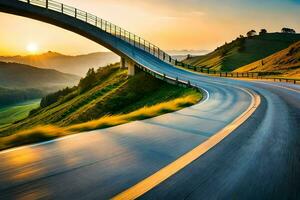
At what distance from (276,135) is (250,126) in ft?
3.42

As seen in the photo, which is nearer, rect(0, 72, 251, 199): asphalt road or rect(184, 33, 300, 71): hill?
rect(0, 72, 251, 199): asphalt road

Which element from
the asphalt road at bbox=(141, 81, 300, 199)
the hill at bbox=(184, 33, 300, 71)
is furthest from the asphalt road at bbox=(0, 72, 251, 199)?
the hill at bbox=(184, 33, 300, 71)

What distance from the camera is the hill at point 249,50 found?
3957 inches

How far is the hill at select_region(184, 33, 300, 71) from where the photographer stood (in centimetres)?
10050

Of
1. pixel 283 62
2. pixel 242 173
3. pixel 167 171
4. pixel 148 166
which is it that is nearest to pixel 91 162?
pixel 148 166

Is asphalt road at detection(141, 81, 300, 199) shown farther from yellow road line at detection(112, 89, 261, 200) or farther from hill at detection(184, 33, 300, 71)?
hill at detection(184, 33, 300, 71)

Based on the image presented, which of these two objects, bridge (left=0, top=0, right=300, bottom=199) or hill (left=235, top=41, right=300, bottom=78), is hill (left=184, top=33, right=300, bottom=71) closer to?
hill (left=235, top=41, right=300, bottom=78)

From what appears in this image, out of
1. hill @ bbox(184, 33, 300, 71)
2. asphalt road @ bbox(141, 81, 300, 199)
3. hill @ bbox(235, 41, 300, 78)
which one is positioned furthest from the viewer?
hill @ bbox(184, 33, 300, 71)

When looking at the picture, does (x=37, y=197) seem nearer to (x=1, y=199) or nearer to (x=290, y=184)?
(x=1, y=199)

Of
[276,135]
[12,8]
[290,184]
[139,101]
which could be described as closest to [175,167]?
[290,184]

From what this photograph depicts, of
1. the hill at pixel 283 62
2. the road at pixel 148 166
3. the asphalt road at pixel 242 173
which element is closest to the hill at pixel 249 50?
the hill at pixel 283 62

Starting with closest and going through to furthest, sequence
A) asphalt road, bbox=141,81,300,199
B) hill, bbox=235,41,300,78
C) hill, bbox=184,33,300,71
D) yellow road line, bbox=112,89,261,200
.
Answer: yellow road line, bbox=112,89,261,200 → asphalt road, bbox=141,81,300,199 → hill, bbox=235,41,300,78 → hill, bbox=184,33,300,71

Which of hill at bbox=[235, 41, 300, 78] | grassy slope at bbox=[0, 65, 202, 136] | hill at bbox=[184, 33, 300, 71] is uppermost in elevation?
hill at bbox=[184, 33, 300, 71]

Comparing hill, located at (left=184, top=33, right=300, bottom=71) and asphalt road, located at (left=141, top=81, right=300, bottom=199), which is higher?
hill, located at (left=184, top=33, right=300, bottom=71)
